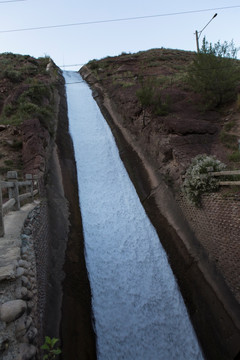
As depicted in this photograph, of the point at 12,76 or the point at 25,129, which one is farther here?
the point at 12,76

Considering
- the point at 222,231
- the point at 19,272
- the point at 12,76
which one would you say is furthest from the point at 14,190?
the point at 12,76

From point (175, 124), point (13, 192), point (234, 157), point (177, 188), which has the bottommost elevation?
point (177, 188)

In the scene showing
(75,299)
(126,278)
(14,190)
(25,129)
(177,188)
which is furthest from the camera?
(25,129)

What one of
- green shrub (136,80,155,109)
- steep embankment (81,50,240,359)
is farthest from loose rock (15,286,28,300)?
green shrub (136,80,155,109)

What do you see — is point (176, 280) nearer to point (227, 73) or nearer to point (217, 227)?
point (217, 227)

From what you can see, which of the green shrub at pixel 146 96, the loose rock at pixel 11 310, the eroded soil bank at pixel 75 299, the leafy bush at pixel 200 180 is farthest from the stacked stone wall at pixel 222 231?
the green shrub at pixel 146 96

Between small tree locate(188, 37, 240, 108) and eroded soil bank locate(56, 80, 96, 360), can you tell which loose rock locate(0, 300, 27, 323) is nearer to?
eroded soil bank locate(56, 80, 96, 360)

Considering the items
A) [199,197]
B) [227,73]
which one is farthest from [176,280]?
[227,73]

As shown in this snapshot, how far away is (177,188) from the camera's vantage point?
10312 mm

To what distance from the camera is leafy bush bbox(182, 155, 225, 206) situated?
27.2ft

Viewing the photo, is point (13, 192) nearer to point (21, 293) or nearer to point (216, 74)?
point (21, 293)

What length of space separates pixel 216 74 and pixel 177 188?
821cm

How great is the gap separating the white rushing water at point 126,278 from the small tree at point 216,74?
697 cm

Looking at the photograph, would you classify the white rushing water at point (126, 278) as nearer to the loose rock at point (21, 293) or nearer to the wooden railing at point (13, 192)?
the wooden railing at point (13, 192)
